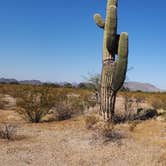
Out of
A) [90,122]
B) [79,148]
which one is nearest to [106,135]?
[79,148]

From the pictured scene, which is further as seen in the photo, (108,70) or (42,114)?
(42,114)

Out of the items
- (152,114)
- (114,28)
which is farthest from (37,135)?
(152,114)

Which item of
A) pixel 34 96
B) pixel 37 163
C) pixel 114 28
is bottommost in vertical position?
pixel 37 163

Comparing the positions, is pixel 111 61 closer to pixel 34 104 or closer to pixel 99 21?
pixel 99 21

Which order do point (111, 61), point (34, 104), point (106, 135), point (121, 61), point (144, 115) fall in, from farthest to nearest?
point (144, 115), point (34, 104), point (111, 61), point (121, 61), point (106, 135)

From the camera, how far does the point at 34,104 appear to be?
518 inches

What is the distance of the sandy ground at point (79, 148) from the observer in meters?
7.16

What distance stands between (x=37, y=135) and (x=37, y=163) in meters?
2.90

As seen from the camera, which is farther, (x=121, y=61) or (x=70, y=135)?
(x=121, y=61)

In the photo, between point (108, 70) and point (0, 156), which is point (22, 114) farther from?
point (0, 156)

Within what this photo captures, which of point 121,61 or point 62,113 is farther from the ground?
point 121,61

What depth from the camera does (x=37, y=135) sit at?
32.3ft

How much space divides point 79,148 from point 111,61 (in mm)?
5057

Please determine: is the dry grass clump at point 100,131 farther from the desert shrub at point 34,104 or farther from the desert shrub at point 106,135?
the desert shrub at point 34,104
